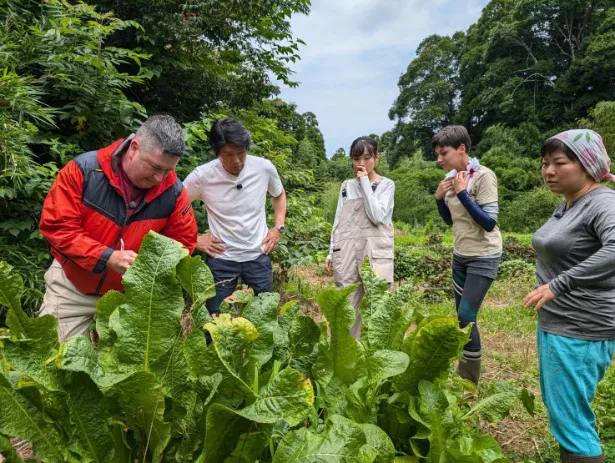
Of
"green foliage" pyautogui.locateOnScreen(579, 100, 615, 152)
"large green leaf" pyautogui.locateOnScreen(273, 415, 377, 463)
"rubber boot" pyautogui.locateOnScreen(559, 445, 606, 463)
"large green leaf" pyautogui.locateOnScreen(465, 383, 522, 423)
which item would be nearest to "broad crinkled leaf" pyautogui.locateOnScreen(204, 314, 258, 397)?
"large green leaf" pyautogui.locateOnScreen(273, 415, 377, 463)

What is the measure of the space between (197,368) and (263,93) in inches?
293

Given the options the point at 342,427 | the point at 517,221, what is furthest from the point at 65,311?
the point at 517,221

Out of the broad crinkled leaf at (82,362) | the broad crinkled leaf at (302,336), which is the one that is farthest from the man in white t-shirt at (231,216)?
the broad crinkled leaf at (82,362)

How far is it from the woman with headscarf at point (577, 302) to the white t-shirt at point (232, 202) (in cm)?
184

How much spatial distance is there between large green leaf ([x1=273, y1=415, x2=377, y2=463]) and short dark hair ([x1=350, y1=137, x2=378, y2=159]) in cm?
276

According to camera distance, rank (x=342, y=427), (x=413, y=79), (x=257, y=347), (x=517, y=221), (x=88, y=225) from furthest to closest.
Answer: (x=413, y=79)
(x=517, y=221)
(x=88, y=225)
(x=257, y=347)
(x=342, y=427)

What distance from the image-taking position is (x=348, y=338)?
85 centimetres

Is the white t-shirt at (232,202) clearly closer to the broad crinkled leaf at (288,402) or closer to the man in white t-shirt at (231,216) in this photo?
the man in white t-shirt at (231,216)

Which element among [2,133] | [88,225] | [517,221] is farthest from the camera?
[517,221]

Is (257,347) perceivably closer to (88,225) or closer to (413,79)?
(88,225)

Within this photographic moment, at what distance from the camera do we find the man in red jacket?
1943mm

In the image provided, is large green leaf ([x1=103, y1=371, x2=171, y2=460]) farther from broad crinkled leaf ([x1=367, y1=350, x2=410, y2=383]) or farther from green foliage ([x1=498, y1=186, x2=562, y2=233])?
green foliage ([x1=498, y1=186, x2=562, y2=233])

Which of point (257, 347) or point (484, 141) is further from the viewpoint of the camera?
point (484, 141)

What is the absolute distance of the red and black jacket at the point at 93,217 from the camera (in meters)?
1.93
